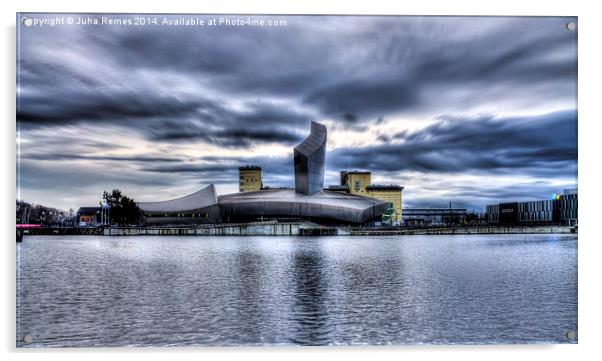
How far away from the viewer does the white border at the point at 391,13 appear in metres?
8.29

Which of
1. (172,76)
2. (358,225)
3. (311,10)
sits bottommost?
(358,225)

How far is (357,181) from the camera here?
6944cm

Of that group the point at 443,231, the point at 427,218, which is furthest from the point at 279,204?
the point at 427,218

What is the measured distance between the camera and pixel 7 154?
8.85 meters

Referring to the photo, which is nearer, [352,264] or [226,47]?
[226,47]

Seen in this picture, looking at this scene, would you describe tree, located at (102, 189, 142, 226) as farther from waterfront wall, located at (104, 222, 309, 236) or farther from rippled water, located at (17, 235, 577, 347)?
rippled water, located at (17, 235, 577, 347)

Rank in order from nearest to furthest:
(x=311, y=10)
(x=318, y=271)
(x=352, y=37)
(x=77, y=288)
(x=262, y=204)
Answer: (x=311, y=10)
(x=352, y=37)
(x=77, y=288)
(x=318, y=271)
(x=262, y=204)

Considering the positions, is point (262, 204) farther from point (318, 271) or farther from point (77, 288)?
point (77, 288)

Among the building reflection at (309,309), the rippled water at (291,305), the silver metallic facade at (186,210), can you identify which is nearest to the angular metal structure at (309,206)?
the silver metallic facade at (186,210)

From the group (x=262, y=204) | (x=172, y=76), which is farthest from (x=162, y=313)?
(x=262, y=204)

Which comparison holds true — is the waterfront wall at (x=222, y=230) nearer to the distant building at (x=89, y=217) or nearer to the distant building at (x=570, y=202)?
the distant building at (x=89, y=217)

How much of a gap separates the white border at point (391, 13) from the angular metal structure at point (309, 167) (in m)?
51.0

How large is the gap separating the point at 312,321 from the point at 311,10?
5.59 m

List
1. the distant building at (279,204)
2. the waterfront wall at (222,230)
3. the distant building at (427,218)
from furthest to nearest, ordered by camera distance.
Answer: the distant building at (427,218)
the distant building at (279,204)
the waterfront wall at (222,230)
